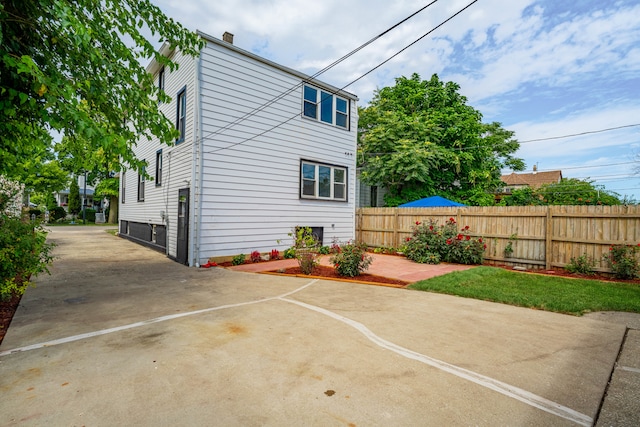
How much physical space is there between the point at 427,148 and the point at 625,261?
1124cm

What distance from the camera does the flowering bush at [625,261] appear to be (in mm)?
7004

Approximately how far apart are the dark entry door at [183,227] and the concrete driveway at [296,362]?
11.2 ft

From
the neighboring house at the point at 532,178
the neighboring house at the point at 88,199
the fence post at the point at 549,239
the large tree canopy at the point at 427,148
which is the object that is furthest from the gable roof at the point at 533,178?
the neighboring house at the point at 88,199

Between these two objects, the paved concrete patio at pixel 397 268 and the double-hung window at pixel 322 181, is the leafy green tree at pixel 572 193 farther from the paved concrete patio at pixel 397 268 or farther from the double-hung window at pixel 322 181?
the paved concrete patio at pixel 397 268

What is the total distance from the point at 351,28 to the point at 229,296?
6.14 meters

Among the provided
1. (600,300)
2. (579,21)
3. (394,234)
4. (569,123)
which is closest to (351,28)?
(579,21)

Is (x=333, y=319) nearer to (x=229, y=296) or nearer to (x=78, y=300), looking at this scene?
(x=229, y=296)

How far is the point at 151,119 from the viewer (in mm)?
4105

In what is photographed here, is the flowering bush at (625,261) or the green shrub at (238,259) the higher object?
the flowering bush at (625,261)

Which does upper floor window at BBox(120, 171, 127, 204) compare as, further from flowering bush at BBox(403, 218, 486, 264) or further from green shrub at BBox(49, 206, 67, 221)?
green shrub at BBox(49, 206, 67, 221)

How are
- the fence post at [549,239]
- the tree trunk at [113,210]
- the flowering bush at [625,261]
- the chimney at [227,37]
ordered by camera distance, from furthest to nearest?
the tree trunk at [113,210] → the chimney at [227,37] → the fence post at [549,239] → the flowering bush at [625,261]

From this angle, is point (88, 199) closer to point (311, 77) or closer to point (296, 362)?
point (311, 77)

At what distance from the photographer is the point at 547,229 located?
846 cm

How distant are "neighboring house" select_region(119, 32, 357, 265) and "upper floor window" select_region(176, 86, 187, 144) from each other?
0.12 feet
